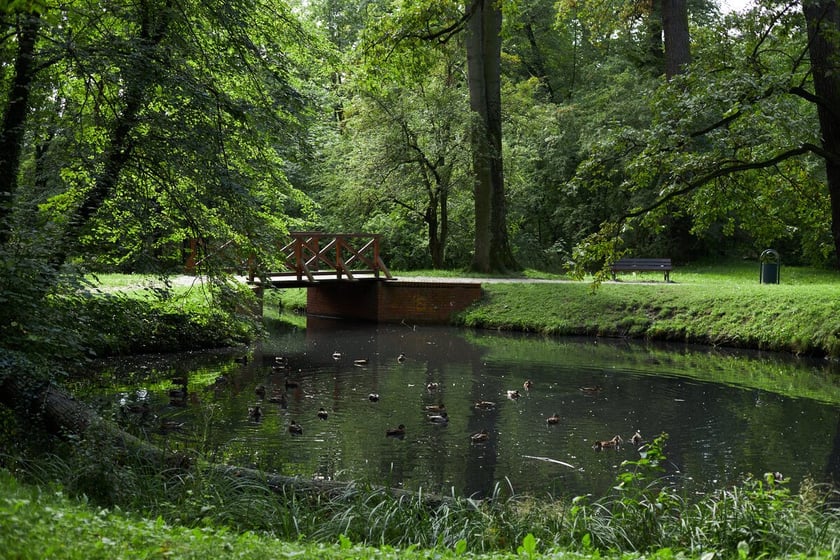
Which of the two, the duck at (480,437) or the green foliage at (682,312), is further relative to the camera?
the green foliage at (682,312)

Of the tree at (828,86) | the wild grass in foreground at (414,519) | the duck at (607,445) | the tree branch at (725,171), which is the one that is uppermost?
the tree at (828,86)

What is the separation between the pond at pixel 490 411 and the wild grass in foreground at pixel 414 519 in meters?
0.64

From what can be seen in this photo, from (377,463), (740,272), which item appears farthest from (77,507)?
(740,272)

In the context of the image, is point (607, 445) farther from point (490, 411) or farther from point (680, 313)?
point (680, 313)

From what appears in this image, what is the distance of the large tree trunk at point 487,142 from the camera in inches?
1081

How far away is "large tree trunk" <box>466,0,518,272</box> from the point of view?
1081 inches

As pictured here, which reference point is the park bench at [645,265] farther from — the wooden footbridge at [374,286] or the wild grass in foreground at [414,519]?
the wild grass in foreground at [414,519]

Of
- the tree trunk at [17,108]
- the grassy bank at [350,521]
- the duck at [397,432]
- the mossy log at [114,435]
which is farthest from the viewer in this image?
the duck at [397,432]

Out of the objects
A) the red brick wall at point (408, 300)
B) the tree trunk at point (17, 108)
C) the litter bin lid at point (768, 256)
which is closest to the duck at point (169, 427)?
the tree trunk at point (17, 108)

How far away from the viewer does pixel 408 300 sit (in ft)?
84.6

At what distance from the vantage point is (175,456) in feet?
25.1

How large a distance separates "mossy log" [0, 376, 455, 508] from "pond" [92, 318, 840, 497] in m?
0.36

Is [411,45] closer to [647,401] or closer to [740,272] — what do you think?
[647,401]

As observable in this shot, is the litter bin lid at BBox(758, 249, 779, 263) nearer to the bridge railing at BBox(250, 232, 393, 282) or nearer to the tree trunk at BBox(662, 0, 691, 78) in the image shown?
the tree trunk at BBox(662, 0, 691, 78)
